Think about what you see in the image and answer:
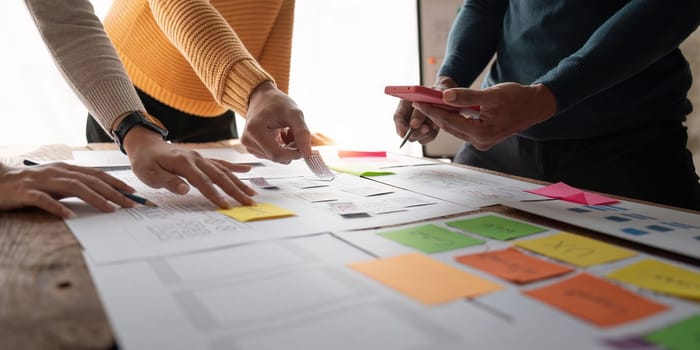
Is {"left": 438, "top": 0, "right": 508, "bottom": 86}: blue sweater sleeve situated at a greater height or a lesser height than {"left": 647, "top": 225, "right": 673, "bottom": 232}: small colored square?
A: greater

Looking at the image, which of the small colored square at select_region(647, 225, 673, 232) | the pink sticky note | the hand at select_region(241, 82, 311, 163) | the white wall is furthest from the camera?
the white wall

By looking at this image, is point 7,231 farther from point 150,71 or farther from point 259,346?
point 150,71

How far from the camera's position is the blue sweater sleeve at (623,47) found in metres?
0.94

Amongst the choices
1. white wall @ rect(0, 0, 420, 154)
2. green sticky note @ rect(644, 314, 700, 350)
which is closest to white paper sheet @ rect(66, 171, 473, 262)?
green sticky note @ rect(644, 314, 700, 350)

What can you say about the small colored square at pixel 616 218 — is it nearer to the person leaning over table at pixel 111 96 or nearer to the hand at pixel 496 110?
the hand at pixel 496 110

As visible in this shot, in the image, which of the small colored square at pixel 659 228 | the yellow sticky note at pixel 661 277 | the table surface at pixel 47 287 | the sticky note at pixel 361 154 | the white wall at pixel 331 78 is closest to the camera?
the table surface at pixel 47 287

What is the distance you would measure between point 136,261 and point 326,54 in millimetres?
2076

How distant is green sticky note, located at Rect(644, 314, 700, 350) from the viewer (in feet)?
1.21

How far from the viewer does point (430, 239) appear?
1.95 ft

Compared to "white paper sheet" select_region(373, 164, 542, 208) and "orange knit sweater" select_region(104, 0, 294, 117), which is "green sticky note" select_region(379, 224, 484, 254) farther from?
"orange knit sweater" select_region(104, 0, 294, 117)

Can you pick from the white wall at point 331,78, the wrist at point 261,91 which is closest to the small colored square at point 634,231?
the wrist at point 261,91

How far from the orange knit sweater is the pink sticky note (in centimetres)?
56

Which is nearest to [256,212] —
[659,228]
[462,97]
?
[462,97]

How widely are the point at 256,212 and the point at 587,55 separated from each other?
626 millimetres
